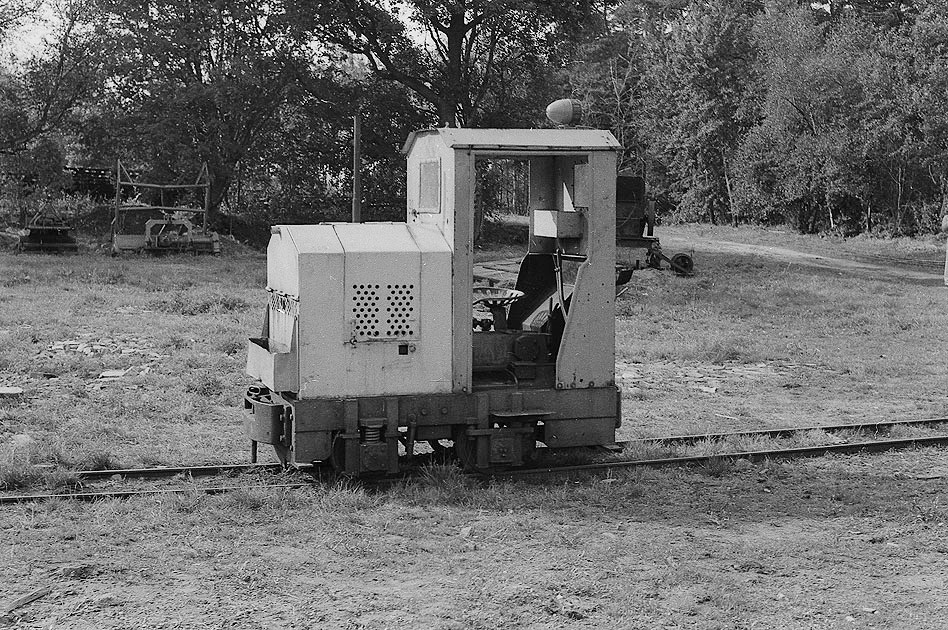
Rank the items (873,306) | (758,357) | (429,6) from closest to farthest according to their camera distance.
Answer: (758,357), (873,306), (429,6)

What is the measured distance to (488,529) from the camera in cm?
708

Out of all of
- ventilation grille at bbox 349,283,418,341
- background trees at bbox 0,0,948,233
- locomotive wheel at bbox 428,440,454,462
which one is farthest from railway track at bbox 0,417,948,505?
background trees at bbox 0,0,948,233

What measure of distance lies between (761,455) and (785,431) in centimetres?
104

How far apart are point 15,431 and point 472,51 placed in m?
27.8

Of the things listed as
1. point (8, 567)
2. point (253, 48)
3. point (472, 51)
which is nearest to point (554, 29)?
point (472, 51)

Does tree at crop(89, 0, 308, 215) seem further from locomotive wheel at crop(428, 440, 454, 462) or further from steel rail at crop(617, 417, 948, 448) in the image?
locomotive wheel at crop(428, 440, 454, 462)

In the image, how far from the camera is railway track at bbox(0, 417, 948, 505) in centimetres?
777

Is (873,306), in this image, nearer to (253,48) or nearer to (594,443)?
(594,443)

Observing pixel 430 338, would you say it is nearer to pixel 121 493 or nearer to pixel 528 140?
pixel 528 140

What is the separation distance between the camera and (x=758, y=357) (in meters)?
15.0

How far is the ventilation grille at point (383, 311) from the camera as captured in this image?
312 inches

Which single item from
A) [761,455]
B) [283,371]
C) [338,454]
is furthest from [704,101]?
[283,371]

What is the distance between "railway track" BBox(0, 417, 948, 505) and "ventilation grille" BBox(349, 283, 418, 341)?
108 centimetres

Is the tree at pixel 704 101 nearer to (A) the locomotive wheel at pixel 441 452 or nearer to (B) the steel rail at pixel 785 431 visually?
(B) the steel rail at pixel 785 431
